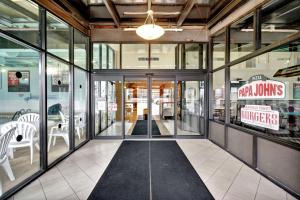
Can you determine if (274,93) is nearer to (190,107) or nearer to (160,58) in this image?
→ (190,107)

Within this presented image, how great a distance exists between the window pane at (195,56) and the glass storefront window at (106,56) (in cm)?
247

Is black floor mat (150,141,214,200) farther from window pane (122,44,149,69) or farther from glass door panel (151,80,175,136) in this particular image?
window pane (122,44,149,69)

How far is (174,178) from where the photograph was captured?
10.7 feet

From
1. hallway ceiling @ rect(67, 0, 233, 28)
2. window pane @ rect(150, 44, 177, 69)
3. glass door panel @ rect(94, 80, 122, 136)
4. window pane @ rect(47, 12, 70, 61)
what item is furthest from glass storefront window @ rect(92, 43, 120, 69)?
window pane @ rect(47, 12, 70, 61)

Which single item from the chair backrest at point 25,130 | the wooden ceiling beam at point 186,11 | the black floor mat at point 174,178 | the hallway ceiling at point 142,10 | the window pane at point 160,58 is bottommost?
the black floor mat at point 174,178

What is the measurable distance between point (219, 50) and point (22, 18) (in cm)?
517

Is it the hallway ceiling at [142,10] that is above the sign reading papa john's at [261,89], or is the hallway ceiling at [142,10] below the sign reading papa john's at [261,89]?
above

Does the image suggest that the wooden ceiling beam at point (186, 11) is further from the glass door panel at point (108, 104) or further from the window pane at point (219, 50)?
the glass door panel at point (108, 104)

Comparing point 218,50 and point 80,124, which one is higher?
point 218,50

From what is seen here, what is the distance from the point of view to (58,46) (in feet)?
14.4

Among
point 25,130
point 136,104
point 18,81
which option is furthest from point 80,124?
point 18,81

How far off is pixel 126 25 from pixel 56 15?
2.27 metres

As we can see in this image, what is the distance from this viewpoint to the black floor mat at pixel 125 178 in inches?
107

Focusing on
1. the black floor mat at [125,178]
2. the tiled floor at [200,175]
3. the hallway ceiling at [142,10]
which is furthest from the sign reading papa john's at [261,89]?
the black floor mat at [125,178]
